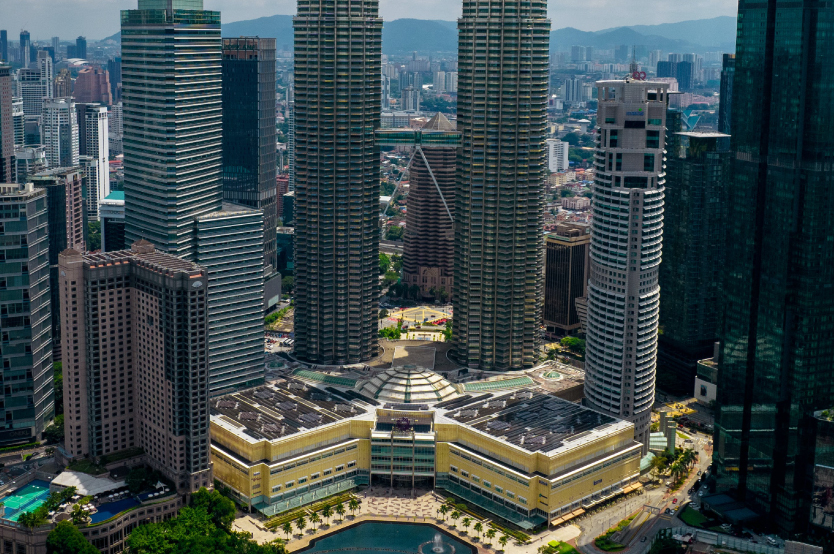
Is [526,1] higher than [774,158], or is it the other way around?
[526,1]

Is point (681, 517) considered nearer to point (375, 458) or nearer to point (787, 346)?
point (787, 346)

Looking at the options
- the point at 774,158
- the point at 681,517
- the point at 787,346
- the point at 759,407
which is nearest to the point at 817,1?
the point at 774,158

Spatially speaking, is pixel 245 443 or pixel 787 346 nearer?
pixel 787 346

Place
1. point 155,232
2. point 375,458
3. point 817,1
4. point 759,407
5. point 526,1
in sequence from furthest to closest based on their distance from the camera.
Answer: point 526,1 → point 155,232 → point 375,458 → point 759,407 → point 817,1

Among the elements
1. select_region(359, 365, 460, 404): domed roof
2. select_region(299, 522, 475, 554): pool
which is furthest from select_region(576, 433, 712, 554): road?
select_region(359, 365, 460, 404): domed roof

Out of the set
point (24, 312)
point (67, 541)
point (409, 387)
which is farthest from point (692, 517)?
point (24, 312)

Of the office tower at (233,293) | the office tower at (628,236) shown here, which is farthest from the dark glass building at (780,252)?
the office tower at (233,293)
